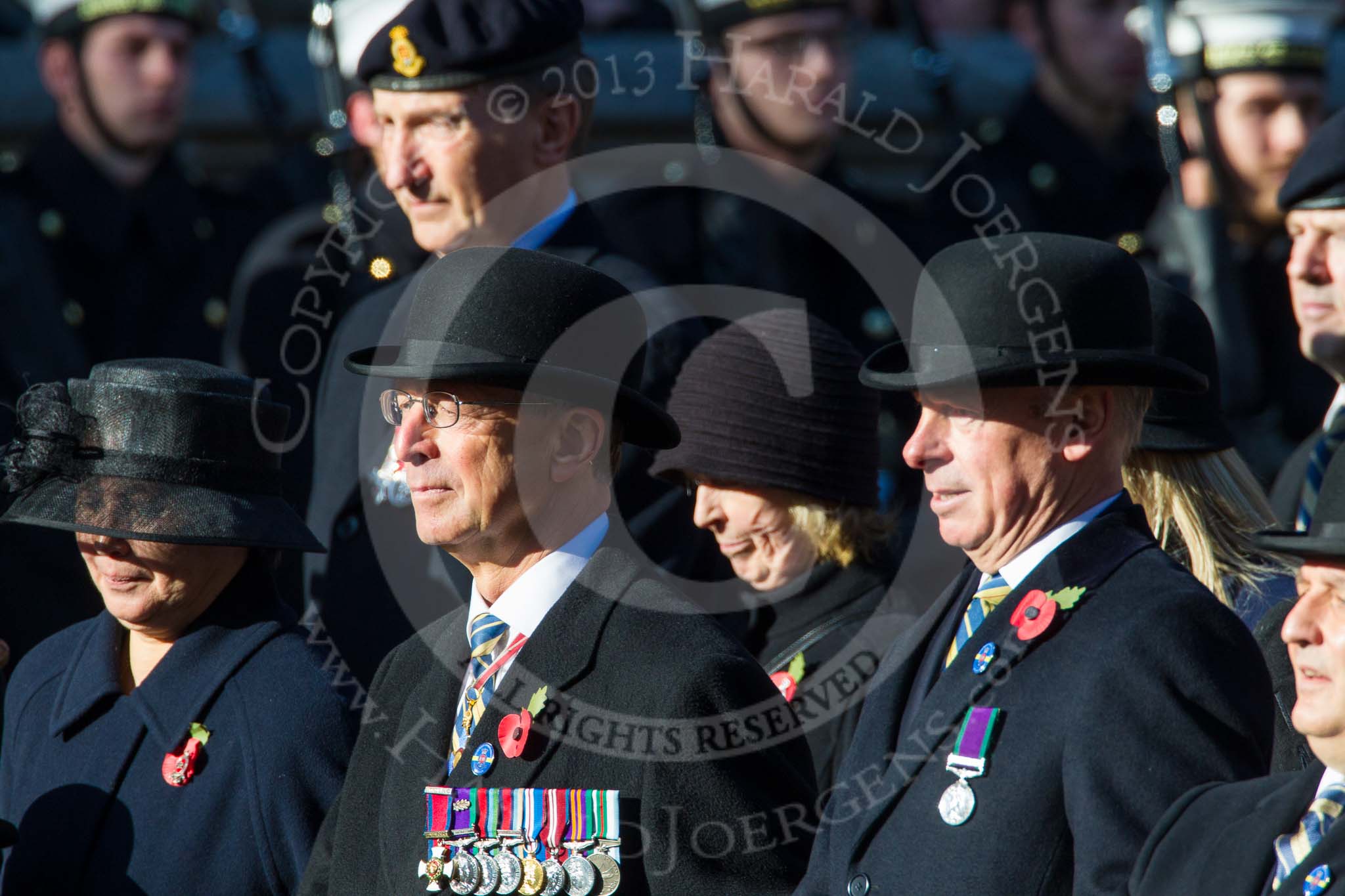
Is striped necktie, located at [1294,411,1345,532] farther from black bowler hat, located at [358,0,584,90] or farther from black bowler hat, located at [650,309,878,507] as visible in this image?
black bowler hat, located at [358,0,584,90]

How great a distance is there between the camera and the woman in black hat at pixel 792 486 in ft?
14.5

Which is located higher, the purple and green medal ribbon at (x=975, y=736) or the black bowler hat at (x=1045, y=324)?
the black bowler hat at (x=1045, y=324)

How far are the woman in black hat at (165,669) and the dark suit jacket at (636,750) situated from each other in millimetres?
285

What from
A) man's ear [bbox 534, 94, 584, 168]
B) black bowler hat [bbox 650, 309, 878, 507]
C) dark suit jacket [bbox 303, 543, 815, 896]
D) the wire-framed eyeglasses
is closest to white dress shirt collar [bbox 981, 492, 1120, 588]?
dark suit jacket [bbox 303, 543, 815, 896]

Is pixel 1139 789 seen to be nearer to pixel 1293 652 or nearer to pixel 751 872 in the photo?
pixel 1293 652

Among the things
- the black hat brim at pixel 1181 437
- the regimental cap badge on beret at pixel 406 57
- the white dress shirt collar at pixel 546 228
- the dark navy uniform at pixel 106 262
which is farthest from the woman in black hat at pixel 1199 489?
the dark navy uniform at pixel 106 262

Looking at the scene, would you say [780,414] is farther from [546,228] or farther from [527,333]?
[527,333]

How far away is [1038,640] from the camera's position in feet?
10.8

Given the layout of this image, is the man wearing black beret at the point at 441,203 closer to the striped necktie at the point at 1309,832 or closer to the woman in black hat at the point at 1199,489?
Result: the woman in black hat at the point at 1199,489

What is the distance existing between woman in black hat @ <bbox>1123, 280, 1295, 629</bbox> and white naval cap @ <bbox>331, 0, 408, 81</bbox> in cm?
272

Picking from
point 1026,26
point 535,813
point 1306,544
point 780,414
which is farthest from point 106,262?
point 1306,544

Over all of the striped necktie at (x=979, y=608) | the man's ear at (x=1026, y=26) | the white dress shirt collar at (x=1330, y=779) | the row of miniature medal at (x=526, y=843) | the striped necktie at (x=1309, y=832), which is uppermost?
the man's ear at (x=1026, y=26)

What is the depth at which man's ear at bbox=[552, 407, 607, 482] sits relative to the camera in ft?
11.8

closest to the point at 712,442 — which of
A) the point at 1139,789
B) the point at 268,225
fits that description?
the point at 1139,789
